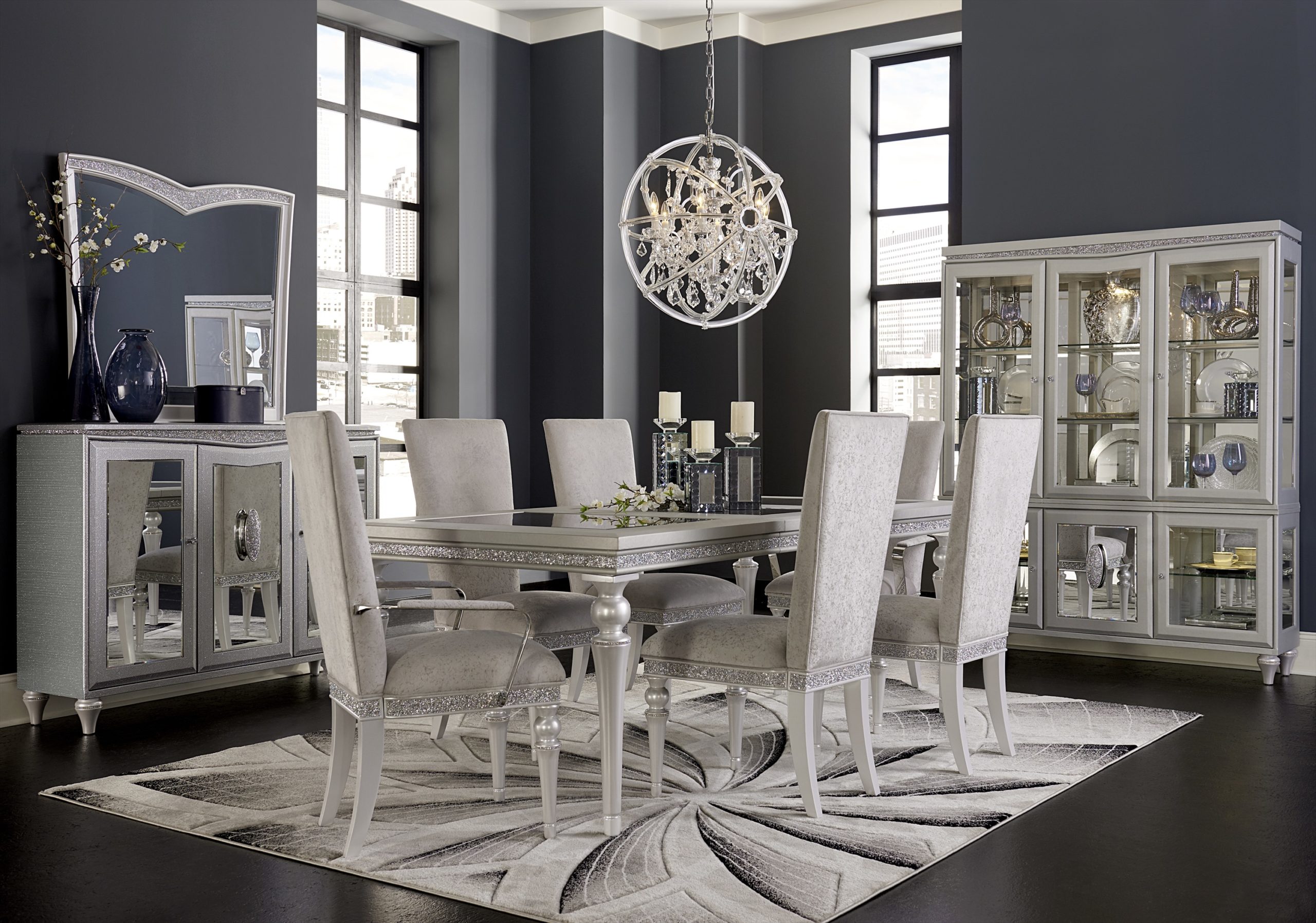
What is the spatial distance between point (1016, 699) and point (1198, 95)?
2.55m

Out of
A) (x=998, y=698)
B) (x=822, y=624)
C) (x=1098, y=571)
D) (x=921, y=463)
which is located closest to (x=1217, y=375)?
(x=1098, y=571)

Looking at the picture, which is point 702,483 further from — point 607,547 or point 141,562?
point 141,562

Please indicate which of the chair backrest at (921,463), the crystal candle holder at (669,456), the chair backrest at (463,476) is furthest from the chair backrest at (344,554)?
the chair backrest at (921,463)

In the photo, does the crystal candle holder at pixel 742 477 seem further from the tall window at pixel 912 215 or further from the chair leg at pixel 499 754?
the tall window at pixel 912 215

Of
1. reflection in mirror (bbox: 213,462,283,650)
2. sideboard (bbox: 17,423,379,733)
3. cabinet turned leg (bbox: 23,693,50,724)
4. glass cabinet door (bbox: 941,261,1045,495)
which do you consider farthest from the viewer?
glass cabinet door (bbox: 941,261,1045,495)

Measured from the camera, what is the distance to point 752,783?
3.36 m

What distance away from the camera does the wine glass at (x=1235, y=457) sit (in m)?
4.91

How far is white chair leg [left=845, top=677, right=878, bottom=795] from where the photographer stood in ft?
10.3

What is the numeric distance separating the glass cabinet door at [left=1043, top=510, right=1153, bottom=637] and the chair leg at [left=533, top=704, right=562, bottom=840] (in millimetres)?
2957

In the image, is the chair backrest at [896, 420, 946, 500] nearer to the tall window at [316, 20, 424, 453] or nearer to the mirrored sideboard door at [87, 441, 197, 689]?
the mirrored sideboard door at [87, 441, 197, 689]

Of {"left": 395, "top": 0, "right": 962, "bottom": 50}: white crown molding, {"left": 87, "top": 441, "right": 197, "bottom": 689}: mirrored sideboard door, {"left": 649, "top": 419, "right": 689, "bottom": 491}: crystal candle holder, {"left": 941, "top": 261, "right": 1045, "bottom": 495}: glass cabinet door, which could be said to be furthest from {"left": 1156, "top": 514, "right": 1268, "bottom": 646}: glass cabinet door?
{"left": 87, "top": 441, "right": 197, "bottom": 689}: mirrored sideboard door

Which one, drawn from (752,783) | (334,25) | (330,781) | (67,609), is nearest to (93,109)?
(67,609)

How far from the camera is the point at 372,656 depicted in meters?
2.74

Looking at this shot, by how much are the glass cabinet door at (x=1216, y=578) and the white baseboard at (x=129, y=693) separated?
3.25 m
